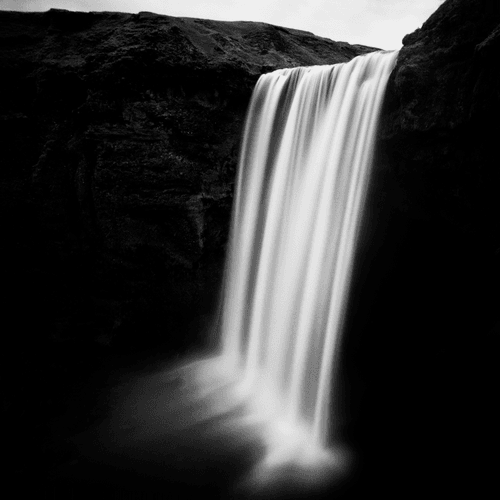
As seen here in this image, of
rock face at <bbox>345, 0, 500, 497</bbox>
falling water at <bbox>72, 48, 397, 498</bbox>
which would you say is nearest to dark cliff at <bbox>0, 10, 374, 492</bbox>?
falling water at <bbox>72, 48, 397, 498</bbox>

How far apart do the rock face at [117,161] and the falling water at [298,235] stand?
0.78 m

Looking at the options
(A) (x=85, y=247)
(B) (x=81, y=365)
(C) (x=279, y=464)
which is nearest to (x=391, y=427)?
(C) (x=279, y=464)

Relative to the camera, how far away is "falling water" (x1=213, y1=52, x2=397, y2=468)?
5039 mm

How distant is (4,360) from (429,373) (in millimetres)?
7839

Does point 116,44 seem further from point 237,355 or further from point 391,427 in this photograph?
point 391,427

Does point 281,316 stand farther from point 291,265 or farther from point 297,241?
point 297,241

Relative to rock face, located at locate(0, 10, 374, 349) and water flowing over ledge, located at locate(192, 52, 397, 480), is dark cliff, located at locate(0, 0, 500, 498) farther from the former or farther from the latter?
water flowing over ledge, located at locate(192, 52, 397, 480)

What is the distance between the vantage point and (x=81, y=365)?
7.51m

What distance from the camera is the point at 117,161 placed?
7.02m

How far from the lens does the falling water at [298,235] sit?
5.04 meters

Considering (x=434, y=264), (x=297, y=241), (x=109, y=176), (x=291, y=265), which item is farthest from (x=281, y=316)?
(x=109, y=176)

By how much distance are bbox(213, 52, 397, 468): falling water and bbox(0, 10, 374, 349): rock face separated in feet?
2.54

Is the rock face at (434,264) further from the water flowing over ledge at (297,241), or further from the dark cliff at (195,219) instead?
the water flowing over ledge at (297,241)

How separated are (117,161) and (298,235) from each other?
4.05m
